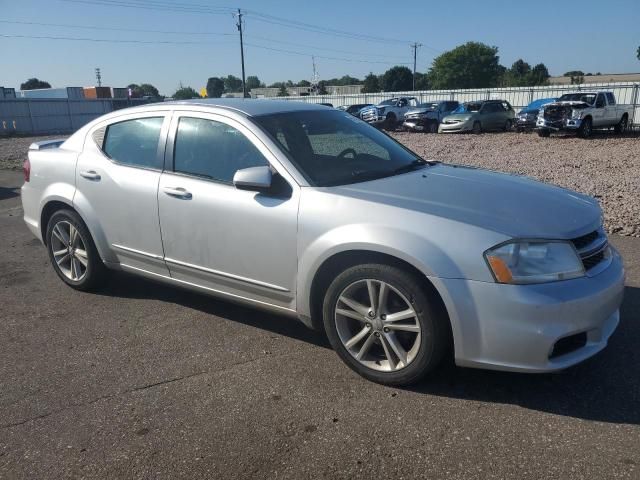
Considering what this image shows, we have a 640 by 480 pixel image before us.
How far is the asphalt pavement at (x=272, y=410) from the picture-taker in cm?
255

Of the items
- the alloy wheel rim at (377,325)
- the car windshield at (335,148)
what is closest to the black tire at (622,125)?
the car windshield at (335,148)

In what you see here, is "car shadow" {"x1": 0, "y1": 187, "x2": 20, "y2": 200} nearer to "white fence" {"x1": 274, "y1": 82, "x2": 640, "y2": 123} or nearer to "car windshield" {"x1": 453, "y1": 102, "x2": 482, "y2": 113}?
"white fence" {"x1": 274, "y1": 82, "x2": 640, "y2": 123}

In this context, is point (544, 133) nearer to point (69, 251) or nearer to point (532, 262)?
point (69, 251)

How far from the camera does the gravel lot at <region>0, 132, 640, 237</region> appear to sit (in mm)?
7805

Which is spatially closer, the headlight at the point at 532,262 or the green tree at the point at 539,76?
the headlight at the point at 532,262

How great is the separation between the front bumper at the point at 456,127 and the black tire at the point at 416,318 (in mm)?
22995

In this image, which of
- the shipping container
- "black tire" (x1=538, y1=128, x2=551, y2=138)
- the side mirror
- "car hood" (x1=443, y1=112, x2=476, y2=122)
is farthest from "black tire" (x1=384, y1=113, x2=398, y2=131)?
the shipping container

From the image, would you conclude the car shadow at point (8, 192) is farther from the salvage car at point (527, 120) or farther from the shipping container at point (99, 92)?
the shipping container at point (99, 92)

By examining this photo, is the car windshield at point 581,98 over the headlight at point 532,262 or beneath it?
over

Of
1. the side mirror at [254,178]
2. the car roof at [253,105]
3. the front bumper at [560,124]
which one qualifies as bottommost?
the front bumper at [560,124]

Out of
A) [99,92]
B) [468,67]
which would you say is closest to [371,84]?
[468,67]

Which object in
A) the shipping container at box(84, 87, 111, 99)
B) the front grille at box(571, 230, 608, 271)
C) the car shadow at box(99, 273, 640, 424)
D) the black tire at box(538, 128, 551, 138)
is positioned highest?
the shipping container at box(84, 87, 111, 99)

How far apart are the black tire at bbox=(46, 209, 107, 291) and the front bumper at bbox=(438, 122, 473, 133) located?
22.2m

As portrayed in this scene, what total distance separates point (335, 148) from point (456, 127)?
22.1 metres
